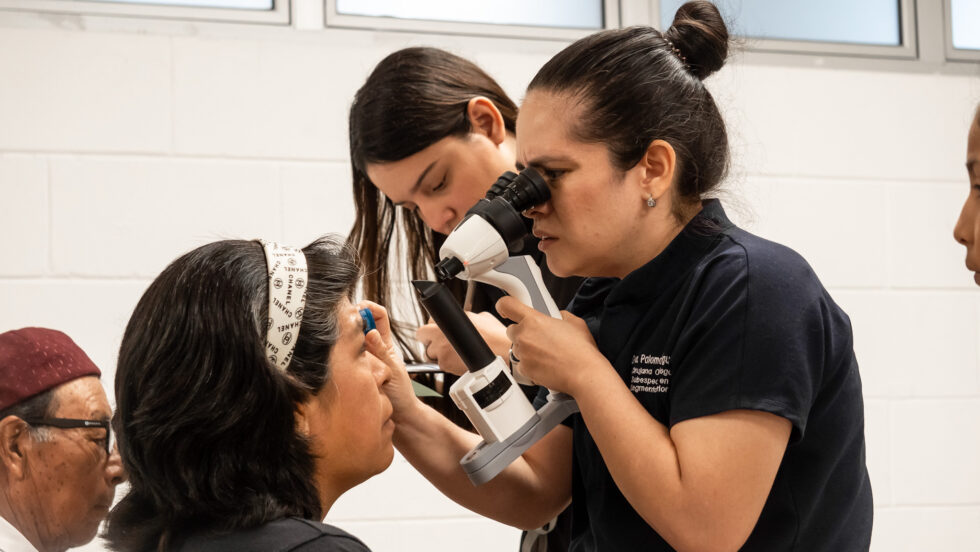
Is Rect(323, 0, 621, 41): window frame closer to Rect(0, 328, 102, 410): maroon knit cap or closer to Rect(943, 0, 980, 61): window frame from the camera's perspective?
Rect(943, 0, 980, 61): window frame

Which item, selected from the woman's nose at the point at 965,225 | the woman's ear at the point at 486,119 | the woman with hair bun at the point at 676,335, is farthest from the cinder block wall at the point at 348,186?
the woman's nose at the point at 965,225

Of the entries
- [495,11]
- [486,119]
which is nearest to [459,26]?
[495,11]

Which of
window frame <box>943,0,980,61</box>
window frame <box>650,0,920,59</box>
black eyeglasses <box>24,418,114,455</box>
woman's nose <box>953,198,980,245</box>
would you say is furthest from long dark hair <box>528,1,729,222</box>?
window frame <box>943,0,980,61</box>

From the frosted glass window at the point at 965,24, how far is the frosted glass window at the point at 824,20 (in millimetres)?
192

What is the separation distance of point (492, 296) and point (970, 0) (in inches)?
85.5

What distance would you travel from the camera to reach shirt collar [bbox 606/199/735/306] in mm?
1278

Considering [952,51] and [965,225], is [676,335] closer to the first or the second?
[965,225]

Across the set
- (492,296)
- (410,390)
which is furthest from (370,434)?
(492,296)

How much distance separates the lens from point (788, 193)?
2.90 m

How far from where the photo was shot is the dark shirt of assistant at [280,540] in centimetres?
110

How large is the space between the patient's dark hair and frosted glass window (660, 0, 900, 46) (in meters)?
2.26

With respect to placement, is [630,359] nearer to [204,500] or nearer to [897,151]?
[204,500]

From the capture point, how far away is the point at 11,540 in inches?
66.5

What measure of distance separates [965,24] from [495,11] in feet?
5.01
